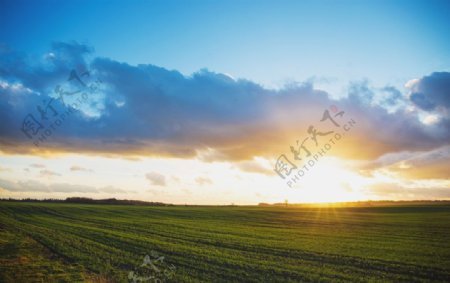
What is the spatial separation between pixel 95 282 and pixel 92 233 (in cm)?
2381

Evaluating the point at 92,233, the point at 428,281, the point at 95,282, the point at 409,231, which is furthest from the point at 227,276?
the point at 409,231

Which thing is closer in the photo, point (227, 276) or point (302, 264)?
point (227, 276)

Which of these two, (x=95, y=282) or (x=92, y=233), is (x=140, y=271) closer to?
(x=95, y=282)

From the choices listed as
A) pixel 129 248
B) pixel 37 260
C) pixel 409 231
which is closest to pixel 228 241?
pixel 129 248

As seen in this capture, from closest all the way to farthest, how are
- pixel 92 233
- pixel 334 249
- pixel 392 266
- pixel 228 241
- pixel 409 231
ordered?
pixel 392 266 → pixel 334 249 → pixel 228 241 → pixel 92 233 → pixel 409 231

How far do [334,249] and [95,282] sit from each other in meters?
22.2

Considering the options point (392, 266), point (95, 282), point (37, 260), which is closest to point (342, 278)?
point (392, 266)

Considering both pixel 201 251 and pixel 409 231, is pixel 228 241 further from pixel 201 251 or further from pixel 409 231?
pixel 409 231

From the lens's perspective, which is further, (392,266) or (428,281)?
(392,266)

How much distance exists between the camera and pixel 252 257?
3019cm

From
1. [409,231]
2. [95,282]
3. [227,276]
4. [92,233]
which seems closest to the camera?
[95,282]

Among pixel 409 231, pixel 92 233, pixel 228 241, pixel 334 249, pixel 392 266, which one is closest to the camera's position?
pixel 392 266

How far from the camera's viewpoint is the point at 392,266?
2770cm

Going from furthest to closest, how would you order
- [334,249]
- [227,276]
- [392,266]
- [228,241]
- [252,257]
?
[228,241] < [334,249] < [252,257] < [392,266] < [227,276]
